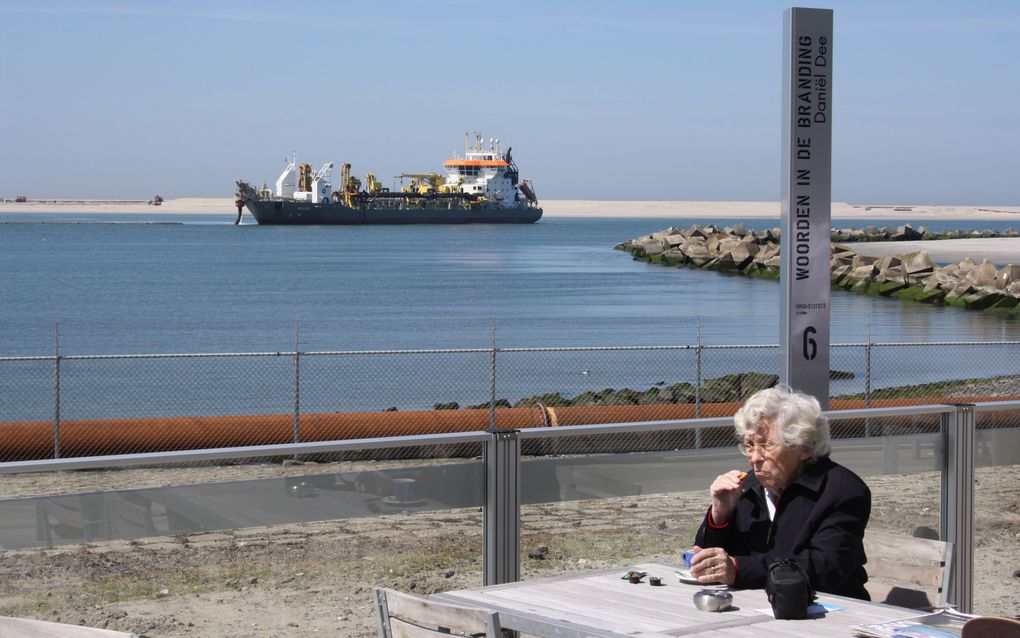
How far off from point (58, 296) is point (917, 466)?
55.1 m

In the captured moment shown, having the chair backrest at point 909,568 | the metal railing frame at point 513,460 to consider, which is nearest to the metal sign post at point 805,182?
the metal railing frame at point 513,460

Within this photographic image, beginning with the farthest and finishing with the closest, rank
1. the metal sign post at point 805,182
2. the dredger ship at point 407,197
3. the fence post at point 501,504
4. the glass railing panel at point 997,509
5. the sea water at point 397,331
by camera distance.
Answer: the dredger ship at point 407,197, the sea water at point 397,331, the glass railing panel at point 997,509, the metal sign post at point 805,182, the fence post at point 501,504

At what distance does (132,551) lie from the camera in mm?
4539

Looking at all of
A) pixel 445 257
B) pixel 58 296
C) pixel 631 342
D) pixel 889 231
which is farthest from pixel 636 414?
pixel 889 231

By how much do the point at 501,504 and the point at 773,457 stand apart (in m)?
1.29

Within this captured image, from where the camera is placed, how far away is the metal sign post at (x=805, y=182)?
5973 mm

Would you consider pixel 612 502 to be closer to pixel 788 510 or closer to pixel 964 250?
pixel 788 510

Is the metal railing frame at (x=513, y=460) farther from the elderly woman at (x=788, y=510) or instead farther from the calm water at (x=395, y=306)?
the calm water at (x=395, y=306)

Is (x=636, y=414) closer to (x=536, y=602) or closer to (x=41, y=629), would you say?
(x=536, y=602)

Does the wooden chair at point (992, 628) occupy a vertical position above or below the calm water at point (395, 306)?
above

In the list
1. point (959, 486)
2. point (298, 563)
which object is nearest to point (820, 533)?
point (298, 563)

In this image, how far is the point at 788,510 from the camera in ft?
14.2

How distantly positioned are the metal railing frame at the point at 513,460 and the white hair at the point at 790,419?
90 cm

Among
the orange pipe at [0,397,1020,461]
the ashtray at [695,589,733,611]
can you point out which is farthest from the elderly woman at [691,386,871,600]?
the orange pipe at [0,397,1020,461]
